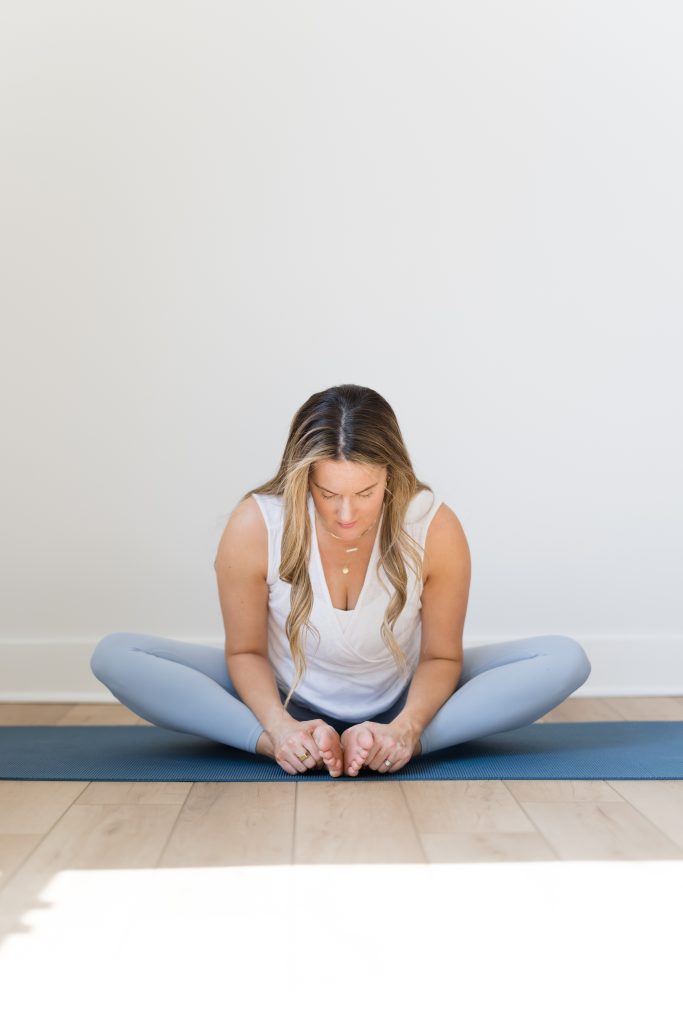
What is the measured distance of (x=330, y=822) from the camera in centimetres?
192

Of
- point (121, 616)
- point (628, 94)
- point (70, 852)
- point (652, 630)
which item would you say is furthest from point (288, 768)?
point (628, 94)

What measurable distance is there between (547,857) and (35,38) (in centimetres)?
280

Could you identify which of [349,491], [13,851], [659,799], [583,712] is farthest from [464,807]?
[583,712]

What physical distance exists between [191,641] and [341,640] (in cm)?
119

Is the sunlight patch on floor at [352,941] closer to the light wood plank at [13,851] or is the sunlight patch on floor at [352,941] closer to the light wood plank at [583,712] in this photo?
the light wood plank at [13,851]

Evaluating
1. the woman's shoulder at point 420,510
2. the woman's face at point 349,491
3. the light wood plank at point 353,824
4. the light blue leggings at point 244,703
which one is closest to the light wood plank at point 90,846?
the light wood plank at point 353,824

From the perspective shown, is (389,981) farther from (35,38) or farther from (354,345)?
(35,38)

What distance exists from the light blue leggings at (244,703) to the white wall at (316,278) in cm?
106

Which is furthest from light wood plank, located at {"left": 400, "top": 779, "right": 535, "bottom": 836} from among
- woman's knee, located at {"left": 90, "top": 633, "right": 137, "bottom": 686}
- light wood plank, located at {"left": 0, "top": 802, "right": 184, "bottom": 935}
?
woman's knee, located at {"left": 90, "top": 633, "right": 137, "bottom": 686}

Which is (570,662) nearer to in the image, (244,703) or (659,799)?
(659,799)

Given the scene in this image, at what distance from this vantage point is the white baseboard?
11.4 feet

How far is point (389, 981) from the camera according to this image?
1.26 meters

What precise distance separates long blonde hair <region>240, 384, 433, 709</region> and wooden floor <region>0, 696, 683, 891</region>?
310mm

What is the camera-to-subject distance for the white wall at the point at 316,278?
3.45 meters
